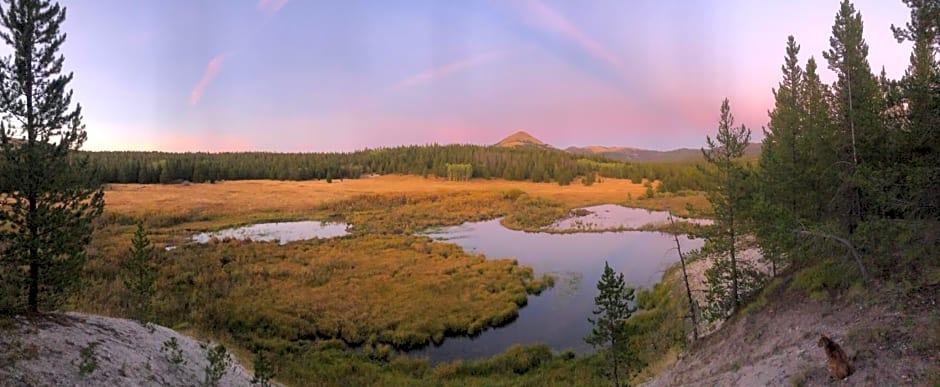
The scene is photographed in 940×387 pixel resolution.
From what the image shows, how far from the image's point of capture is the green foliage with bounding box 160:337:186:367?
1291 cm

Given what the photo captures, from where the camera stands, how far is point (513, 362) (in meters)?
19.8

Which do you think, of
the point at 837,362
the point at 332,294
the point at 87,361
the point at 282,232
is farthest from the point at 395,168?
the point at 837,362

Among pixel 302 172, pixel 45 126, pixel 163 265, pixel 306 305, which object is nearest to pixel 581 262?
pixel 306 305

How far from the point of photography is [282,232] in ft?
177

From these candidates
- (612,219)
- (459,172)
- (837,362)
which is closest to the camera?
(837,362)

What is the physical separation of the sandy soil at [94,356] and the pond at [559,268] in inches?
408

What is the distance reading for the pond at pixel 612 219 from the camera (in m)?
58.1

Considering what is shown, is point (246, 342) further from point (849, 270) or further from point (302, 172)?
point (302, 172)

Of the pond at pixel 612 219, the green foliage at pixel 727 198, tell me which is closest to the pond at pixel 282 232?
the pond at pixel 612 219

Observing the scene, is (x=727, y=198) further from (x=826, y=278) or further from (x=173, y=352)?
(x=173, y=352)

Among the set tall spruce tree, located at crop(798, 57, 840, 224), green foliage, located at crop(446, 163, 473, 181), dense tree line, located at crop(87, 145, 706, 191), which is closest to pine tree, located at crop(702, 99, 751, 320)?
tall spruce tree, located at crop(798, 57, 840, 224)

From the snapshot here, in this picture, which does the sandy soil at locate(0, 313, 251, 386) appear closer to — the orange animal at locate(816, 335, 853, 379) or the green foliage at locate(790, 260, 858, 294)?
the orange animal at locate(816, 335, 853, 379)

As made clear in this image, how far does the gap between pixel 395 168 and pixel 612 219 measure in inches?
3680

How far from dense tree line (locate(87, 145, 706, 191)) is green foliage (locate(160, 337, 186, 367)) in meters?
99.8
